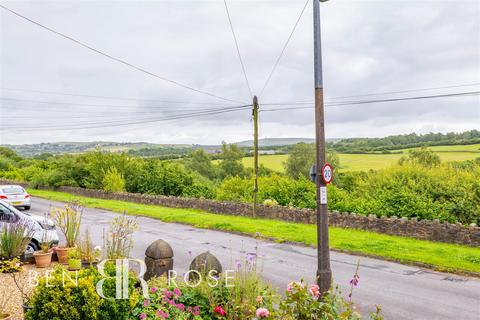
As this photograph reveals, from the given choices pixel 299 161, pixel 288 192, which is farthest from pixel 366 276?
pixel 299 161

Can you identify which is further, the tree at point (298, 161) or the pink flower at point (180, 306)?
the tree at point (298, 161)

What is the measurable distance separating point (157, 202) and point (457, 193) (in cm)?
1869

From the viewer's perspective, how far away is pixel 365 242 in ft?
49.8

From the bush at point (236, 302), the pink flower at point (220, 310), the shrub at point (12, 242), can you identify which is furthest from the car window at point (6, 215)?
the pink flower at point (220, 310)

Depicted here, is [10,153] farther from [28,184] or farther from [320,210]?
Answer: [320,210]

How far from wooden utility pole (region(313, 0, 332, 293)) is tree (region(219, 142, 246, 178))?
2548 inches

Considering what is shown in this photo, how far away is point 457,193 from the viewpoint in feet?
60.8

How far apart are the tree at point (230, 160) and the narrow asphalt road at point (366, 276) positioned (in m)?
56.3

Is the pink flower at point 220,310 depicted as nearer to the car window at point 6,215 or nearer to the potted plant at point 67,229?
the potted plant at point 67,229

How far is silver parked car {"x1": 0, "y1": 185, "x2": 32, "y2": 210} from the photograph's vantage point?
80.6 ft

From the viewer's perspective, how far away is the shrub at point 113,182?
117 ft

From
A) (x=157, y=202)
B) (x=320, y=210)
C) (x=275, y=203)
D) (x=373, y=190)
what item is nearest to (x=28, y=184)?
(x=157, y=202)

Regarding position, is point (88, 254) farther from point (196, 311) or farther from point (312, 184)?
point (312, 184)

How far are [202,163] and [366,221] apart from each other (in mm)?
59119
